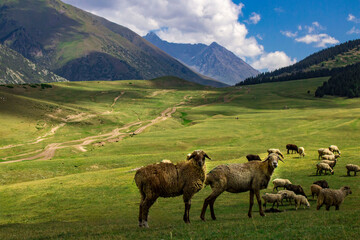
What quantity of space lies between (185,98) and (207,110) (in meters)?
50.6

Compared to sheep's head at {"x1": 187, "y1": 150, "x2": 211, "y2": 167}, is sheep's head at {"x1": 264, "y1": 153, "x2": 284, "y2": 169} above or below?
below

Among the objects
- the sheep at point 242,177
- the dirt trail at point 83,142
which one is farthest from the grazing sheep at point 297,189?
the dirt trail at point 83,142

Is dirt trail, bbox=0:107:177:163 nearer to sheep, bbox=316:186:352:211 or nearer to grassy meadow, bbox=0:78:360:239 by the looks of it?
grassy meadow, bbox=0:78:360:239

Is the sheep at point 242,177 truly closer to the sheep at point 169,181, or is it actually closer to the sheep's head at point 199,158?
the sheep at point 169,181

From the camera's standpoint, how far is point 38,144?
245 feet

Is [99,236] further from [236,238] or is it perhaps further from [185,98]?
[185,98]

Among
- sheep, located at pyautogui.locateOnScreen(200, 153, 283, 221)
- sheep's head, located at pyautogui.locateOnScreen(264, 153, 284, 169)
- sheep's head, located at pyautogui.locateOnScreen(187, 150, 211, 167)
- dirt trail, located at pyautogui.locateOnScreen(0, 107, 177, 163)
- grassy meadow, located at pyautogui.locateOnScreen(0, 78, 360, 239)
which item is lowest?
dirt trail, located at pyautogui.locateOnScreen(0, 107, 177, 163)

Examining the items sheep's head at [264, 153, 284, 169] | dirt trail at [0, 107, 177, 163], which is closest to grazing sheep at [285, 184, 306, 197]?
sheep's head at [264, 153, 284, 169]

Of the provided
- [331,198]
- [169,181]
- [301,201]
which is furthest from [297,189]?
[169,181]

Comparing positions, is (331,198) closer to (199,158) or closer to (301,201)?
(301,201)

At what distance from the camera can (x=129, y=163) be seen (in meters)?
50.0

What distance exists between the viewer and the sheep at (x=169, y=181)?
1570 cm

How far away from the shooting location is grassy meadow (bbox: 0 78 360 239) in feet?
47.8

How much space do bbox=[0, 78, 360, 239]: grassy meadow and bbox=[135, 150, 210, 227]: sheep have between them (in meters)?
1.30
